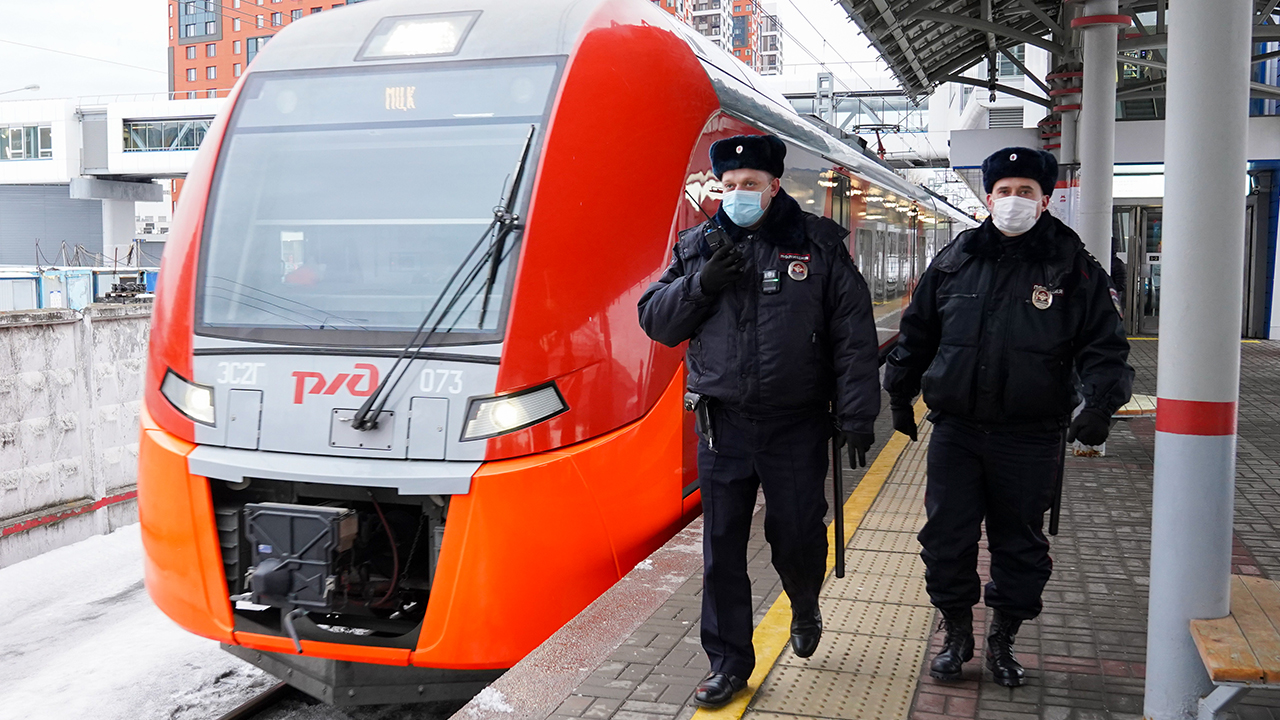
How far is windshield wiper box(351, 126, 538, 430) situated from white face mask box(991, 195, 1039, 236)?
1728 mm

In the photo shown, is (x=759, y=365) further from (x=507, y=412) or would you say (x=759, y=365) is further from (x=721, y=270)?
(x=507, y=412)

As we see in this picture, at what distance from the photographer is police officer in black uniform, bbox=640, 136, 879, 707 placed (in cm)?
335

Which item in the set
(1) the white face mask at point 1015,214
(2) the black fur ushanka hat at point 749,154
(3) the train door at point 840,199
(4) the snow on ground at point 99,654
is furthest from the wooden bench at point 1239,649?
(3) the train door at point 840,199

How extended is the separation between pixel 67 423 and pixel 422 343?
16.8 feet

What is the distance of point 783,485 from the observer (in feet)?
11.3

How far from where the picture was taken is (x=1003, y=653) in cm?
359

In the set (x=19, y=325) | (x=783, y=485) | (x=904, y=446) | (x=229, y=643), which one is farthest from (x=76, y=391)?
(x=783, y=485)

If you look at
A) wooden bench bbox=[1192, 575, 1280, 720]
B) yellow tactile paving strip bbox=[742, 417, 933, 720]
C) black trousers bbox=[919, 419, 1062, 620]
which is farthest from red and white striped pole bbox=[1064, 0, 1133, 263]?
wooden bench bbox=[1192, 575, 1280, 720]

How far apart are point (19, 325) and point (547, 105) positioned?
4884 millimetres

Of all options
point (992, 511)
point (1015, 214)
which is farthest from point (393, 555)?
point (1015, 214)

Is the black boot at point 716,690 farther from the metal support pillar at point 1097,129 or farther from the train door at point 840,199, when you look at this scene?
the metal support pillar at point 1097,129

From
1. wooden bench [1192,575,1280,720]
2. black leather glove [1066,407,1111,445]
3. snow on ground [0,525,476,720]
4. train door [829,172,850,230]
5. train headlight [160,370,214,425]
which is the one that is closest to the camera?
wooden bench [1192,575,1280,720]

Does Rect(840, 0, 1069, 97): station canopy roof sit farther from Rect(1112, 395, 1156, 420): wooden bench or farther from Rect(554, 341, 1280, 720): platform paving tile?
Rect(554, 341, 1280, 720): platform paving tile

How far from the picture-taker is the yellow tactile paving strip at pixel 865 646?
340 centimetres
